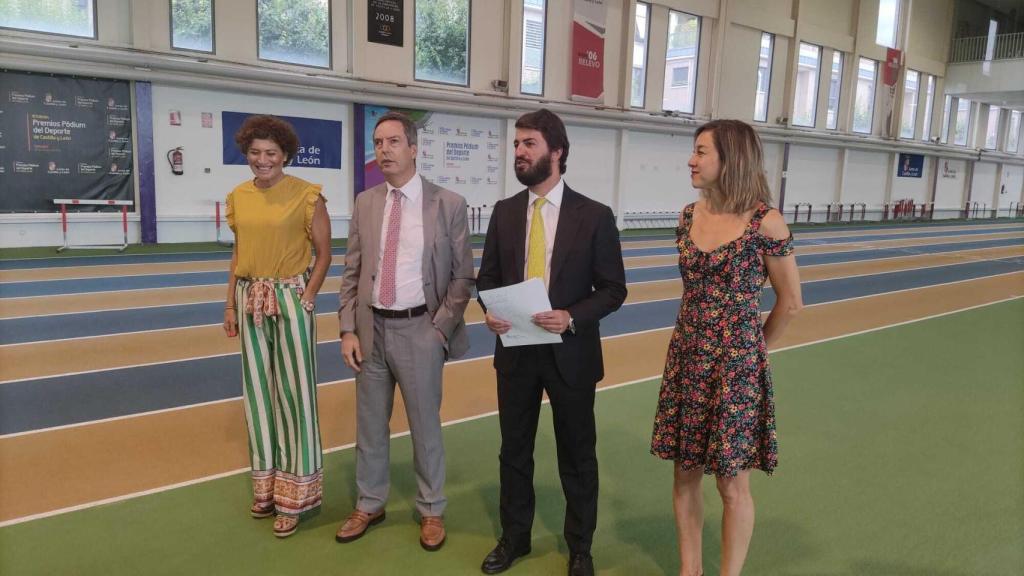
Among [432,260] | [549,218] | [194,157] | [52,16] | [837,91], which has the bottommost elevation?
[432,260]

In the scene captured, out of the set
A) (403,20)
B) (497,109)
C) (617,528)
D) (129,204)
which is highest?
(403,20)

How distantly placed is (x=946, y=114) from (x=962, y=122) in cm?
213

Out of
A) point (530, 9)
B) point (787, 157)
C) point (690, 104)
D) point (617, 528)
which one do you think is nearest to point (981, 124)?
point (787, 157)

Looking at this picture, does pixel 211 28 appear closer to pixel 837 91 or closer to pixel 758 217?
pixel 758 217

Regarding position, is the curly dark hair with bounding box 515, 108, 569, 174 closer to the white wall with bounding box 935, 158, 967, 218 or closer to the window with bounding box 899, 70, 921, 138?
the window with bounding box 899, 70, 921, 138

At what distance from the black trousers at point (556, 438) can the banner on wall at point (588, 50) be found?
1685 centimetres

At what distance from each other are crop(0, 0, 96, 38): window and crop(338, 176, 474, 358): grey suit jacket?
12460mm

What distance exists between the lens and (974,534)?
348 cm

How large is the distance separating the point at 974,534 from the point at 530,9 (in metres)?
17.0

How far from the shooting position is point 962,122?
33.3m

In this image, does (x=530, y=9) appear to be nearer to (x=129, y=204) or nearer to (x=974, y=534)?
(x=129, y=204)

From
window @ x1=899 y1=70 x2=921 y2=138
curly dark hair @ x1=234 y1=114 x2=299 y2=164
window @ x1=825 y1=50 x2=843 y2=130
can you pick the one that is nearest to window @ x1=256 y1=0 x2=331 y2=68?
curly dark hair @ x1=234 y1=114 x2=299 y2=164

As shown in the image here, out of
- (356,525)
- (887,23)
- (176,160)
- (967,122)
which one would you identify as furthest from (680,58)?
(967,122)

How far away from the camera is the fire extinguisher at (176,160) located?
1347 centimetres
